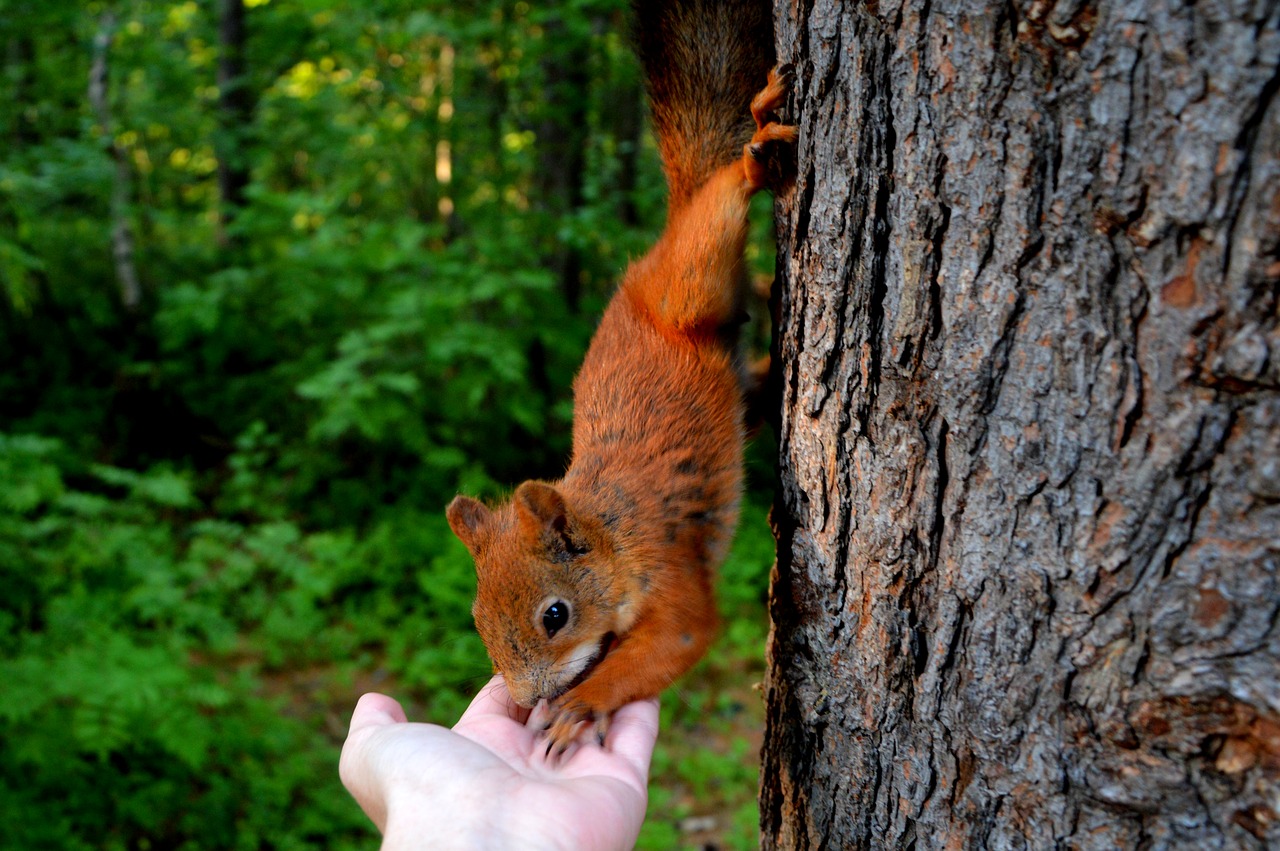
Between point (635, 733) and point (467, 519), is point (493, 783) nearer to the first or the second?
point (635, 733)

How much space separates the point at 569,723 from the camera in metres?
1.83

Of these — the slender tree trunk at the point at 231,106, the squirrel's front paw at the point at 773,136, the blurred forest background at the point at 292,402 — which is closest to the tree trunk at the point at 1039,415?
the squirrel's front paw at the point at 773,136

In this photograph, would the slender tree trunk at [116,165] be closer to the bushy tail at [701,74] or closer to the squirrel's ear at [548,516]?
the bushy tail at [701,74]

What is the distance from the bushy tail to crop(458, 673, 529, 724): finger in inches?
54.9

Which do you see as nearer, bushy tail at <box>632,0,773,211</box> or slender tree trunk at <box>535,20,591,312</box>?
bushy tail at <box>632,0,773,211</box>

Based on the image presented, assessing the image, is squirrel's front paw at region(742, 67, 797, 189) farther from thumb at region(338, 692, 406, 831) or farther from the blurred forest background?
thumb at region(338, 692, 406, 831)

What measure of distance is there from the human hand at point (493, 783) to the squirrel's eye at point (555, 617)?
0.80 ft

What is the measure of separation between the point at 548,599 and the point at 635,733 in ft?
1.24

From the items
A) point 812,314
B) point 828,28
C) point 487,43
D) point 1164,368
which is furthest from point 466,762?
point 487,43

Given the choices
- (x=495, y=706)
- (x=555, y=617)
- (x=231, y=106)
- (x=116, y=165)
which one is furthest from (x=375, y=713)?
(x=231, y=106)

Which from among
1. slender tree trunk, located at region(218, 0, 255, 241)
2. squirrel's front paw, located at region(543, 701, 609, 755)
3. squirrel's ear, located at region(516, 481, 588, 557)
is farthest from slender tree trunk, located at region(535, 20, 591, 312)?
squirrel's front paw, located at region(543, 701, 609, 755)

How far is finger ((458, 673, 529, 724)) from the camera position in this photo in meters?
1.95

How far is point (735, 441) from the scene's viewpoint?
7.38 feet

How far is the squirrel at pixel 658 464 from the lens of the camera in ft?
6.48
